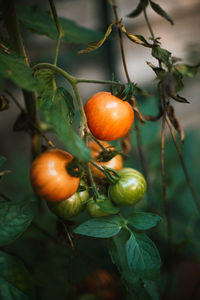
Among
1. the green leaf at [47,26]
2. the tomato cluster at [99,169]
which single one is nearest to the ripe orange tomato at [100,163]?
the tomato cluster at [99,169]

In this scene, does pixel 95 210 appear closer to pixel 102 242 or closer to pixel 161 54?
pixel 161 54

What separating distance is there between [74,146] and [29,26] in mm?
415

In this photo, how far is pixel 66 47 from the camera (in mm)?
1768

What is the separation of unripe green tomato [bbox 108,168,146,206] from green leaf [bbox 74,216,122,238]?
30 mm

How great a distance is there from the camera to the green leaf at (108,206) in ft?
1.27

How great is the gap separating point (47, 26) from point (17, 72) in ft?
1.03

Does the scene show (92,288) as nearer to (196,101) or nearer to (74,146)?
(74,146)

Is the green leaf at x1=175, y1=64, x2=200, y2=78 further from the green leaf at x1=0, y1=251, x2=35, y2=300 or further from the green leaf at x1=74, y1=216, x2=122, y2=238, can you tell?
the green leaf at x1=0, y1=251, x2=35, y2=300

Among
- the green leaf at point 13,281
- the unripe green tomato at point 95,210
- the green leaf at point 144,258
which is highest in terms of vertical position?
the unripe green tomato at point 95,210

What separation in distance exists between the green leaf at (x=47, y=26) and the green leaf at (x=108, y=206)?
1.25 feet

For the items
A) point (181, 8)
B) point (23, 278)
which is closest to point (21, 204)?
point (23, 278)

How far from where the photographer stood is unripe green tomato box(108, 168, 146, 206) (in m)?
0.41

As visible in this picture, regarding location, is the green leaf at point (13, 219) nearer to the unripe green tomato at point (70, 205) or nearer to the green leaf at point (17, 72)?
the unripe green tomato at point (70, 205)

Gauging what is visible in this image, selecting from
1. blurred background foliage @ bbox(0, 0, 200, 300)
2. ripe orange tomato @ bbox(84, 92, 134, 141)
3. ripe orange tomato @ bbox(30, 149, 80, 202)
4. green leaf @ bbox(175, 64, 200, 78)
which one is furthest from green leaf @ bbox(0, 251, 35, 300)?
green leaf @ bbox(175, 64, 200, 78)
